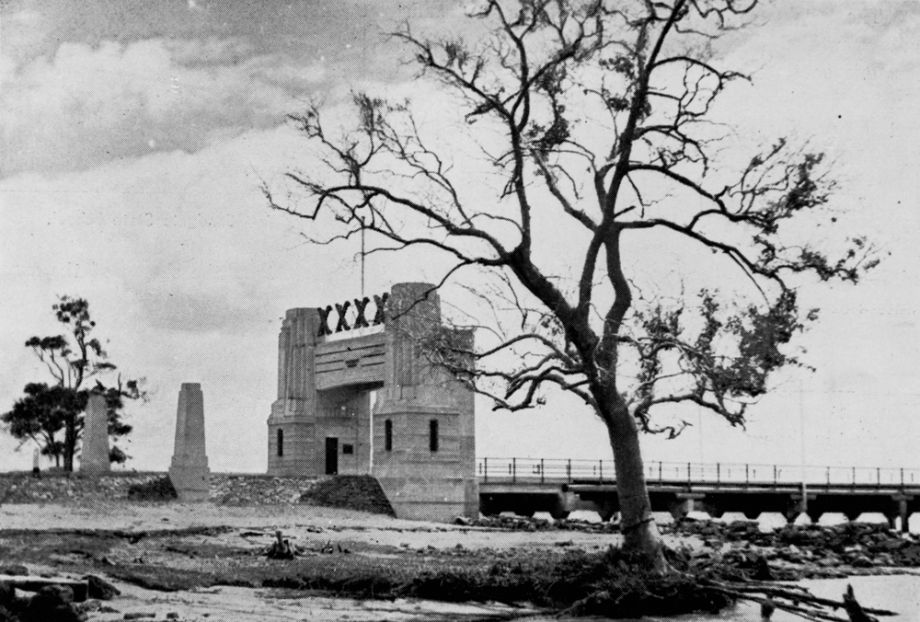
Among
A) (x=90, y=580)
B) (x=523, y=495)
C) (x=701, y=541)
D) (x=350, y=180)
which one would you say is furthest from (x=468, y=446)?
(x=90, y=580)

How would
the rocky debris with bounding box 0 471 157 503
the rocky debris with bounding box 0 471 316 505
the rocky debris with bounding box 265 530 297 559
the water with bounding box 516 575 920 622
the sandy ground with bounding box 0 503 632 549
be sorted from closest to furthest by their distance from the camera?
the water with bounding box 516 575 920 622, the rocky debris with bounding box 265 530 297 559, the sandy ground with bounding box 0 503 632 549, the rocky debris with bounding box 0 471 157 503, the rocky debris with bounding box 0 471 316 505

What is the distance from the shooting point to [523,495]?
147 feet

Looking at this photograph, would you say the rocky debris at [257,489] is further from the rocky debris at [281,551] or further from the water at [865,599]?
the water at [865,599]

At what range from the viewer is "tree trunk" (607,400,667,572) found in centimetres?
2017

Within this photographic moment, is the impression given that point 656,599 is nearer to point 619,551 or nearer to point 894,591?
point 619,551

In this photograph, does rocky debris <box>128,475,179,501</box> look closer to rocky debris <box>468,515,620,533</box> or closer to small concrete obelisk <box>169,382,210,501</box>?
small concrete obelisk <box>169,382,210,501</box>

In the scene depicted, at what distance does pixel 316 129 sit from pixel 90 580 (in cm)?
799

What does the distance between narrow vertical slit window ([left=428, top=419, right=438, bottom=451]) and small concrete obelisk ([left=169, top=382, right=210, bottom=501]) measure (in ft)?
23.9

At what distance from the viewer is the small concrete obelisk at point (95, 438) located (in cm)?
3984

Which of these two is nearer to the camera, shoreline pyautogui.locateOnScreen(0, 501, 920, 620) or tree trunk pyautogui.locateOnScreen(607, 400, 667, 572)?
shoreline pyautogui.locateOnScreen(0, 501, 920, 620)

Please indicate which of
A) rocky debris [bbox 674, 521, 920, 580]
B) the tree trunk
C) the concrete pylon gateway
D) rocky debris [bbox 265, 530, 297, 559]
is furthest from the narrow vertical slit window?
the tree trunk

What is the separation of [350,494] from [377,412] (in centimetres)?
281

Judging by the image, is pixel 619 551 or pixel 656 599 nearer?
pixel 656 599

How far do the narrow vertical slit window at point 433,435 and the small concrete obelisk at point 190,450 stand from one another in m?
7.29
